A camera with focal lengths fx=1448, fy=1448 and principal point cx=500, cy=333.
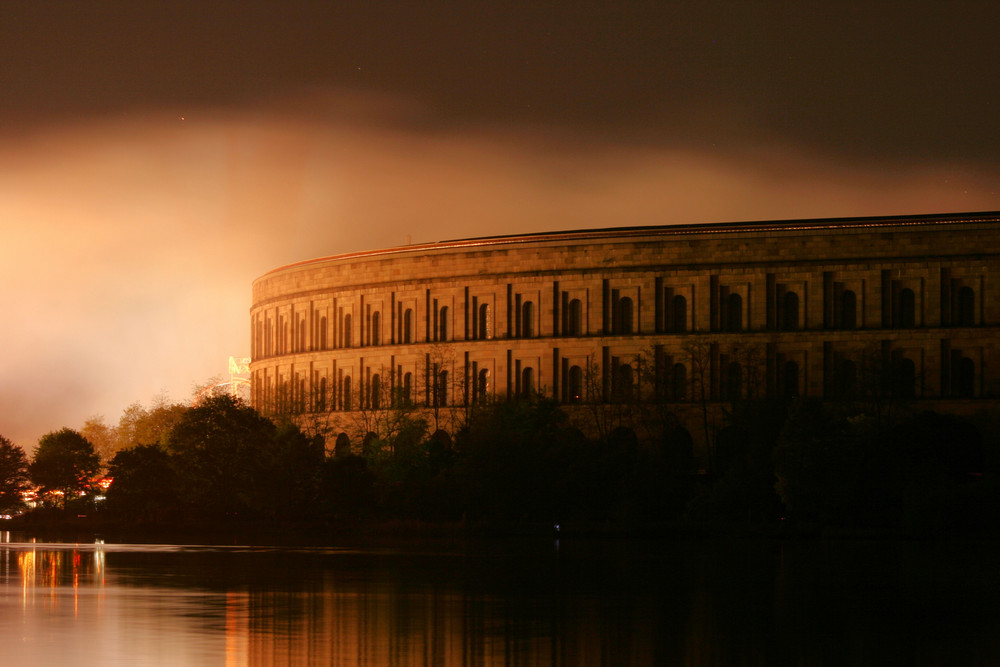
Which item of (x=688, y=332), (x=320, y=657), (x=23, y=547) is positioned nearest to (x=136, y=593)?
(x=320, y=657)

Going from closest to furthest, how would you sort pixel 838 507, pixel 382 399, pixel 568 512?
pixel 838 507
pixel 568 512
pixel 382 399

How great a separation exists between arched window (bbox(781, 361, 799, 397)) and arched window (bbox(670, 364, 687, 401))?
6493mm

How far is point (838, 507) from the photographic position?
66625 millimetres

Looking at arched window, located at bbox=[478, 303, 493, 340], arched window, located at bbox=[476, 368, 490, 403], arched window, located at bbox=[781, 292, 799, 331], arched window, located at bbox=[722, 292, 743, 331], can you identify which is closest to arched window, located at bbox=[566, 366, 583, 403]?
arched window, located at bbox=[476, 368, 490, 403]

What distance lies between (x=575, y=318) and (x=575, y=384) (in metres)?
4.65

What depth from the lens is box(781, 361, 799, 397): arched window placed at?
96.1m

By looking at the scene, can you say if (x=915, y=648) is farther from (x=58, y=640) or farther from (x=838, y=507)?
(x=838, y=507)

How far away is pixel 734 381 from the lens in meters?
95.2

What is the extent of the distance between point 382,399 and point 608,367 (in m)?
18.2

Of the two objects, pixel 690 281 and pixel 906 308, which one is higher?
pixel 690 281

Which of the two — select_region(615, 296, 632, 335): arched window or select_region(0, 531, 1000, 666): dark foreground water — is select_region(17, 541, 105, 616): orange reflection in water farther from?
select_region(615, 296, 632, 335): arched window

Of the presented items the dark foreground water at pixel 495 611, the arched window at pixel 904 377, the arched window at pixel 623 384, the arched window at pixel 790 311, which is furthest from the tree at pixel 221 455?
the arched window at pixel 904 377

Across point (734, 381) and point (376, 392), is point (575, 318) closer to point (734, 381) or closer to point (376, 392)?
point (734, 381)

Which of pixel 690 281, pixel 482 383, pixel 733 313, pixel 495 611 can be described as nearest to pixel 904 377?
pixel 733 313
